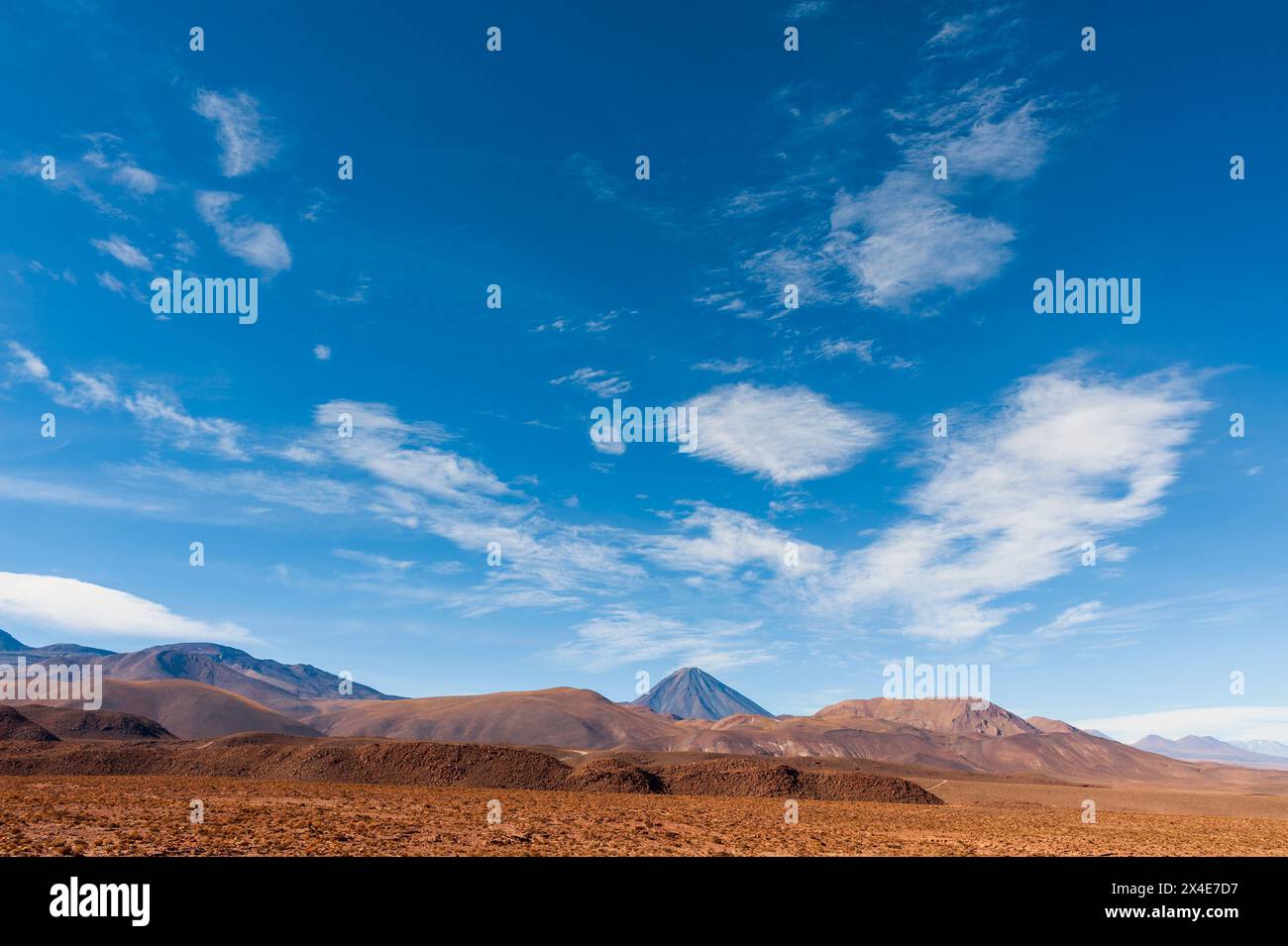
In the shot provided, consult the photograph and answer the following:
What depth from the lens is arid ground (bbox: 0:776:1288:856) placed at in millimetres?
28156

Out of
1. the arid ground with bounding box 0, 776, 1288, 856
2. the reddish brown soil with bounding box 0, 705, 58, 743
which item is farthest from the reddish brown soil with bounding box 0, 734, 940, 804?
the reddish brown soil with bounding box 0, 705, 58, 743

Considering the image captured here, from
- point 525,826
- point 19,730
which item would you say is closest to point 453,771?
point 525,826

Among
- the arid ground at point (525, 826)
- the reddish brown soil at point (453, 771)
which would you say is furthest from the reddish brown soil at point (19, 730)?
the arid ground at point (525, 826)

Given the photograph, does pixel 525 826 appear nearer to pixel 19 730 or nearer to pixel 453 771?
pixel 453 771

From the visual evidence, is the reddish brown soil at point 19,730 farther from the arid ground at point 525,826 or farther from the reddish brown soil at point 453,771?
the arid ground at point 525,826

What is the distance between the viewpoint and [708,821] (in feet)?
144

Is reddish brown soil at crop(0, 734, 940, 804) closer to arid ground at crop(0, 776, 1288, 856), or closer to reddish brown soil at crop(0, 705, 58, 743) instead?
arid ground at crop(0, 776, 1288, 856)

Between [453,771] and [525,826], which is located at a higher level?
[525,826]

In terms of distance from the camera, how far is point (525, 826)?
121 ft
